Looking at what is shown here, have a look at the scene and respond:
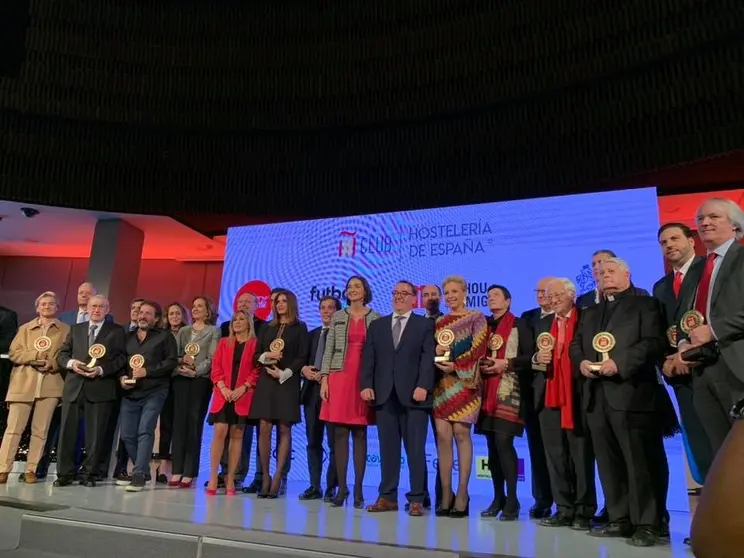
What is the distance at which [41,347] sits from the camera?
172 inches

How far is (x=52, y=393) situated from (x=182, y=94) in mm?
4390

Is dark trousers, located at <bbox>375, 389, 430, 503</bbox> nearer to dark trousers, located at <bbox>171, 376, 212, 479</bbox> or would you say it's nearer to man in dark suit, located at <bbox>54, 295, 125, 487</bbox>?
dark trousers, located at <bbox>171, 376, 212, 479</bbox>

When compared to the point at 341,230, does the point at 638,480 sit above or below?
below

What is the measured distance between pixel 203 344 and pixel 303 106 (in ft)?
12.6

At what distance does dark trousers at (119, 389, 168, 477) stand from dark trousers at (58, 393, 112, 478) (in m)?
0.13

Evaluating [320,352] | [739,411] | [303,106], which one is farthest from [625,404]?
[303,106]

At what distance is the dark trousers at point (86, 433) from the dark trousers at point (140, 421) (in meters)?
0.13

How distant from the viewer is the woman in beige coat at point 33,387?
14.2ft

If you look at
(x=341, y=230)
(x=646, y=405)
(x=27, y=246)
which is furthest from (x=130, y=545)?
(x=27, y=246)

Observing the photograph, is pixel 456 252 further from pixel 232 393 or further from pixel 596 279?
pixel 232 393

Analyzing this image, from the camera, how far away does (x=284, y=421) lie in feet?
13.2

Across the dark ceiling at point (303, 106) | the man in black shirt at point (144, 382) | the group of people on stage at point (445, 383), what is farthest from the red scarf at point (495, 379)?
the dark ceiling at point (303, 106)

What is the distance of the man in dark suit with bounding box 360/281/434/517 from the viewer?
3.54 m

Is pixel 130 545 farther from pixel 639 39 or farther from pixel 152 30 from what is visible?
pixel 152 30
